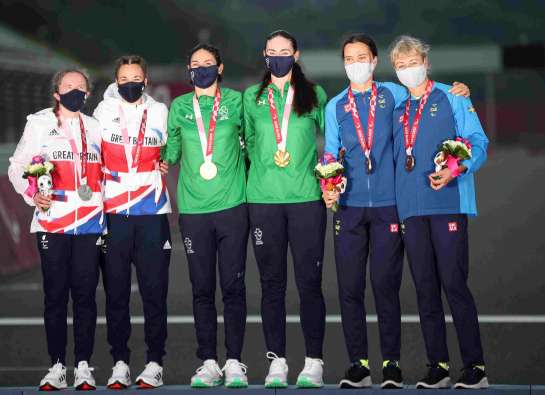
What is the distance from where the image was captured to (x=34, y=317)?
13070mm

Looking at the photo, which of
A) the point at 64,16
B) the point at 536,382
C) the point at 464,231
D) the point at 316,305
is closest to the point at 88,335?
the point at 316,305

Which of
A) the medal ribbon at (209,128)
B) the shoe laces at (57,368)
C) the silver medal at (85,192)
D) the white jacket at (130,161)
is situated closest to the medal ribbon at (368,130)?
the medal ribbon at (209,128)

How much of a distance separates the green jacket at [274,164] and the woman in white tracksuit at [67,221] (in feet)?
3.84

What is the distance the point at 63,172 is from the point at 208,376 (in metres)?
1.82

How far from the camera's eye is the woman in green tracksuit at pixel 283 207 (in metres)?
7.83

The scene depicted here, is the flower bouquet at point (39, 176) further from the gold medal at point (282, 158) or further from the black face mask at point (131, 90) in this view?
the gold medal at point (282, 158)

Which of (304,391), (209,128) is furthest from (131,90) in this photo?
(304,391)

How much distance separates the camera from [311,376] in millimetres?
7660

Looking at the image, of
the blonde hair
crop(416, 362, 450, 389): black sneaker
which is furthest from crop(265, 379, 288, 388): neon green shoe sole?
the blonde hair

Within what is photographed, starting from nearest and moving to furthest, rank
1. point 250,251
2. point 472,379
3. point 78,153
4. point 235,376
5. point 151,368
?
point 472,379
point 235,376
point 151,368
point 78,153
point 250,251

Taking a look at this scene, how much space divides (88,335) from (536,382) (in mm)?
3734

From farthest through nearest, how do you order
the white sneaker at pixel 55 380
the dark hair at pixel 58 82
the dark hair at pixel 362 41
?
the dark hair at pixel 58 82
the dark hair at pixel 362 41
the white sneaker at pixel 55 380

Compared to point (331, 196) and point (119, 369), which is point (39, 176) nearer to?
point (119, 369)

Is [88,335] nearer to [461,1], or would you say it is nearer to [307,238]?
[307,238]
